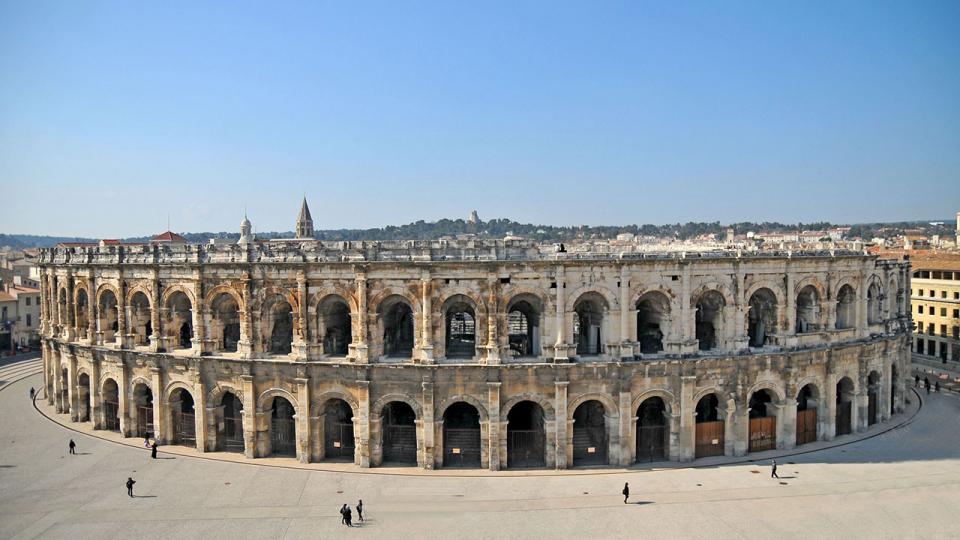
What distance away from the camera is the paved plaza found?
84.9ft

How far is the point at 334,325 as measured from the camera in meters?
35.8

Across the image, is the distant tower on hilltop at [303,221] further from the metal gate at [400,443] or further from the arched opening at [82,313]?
the metal gate at [400,443]

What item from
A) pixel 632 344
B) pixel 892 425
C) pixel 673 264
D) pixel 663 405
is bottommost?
pixel 892 425

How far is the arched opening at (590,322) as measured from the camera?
108ft

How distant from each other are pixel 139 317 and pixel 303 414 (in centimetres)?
1301

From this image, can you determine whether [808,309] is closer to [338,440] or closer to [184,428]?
[338,440]

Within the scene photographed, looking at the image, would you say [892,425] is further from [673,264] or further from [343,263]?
[343,263]

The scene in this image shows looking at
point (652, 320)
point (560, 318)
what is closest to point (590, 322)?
point (560, 318)

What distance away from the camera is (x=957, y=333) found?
198ft

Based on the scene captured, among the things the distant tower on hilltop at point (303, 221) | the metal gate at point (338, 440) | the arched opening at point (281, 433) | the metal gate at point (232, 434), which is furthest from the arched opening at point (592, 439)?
the distant tower on hilltop at point (303, 221)

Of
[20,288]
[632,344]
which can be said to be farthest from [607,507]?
[20,288]

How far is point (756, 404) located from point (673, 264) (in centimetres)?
1073

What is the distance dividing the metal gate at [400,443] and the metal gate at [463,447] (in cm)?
168

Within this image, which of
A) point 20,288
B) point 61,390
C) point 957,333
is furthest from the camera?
point 20,288
